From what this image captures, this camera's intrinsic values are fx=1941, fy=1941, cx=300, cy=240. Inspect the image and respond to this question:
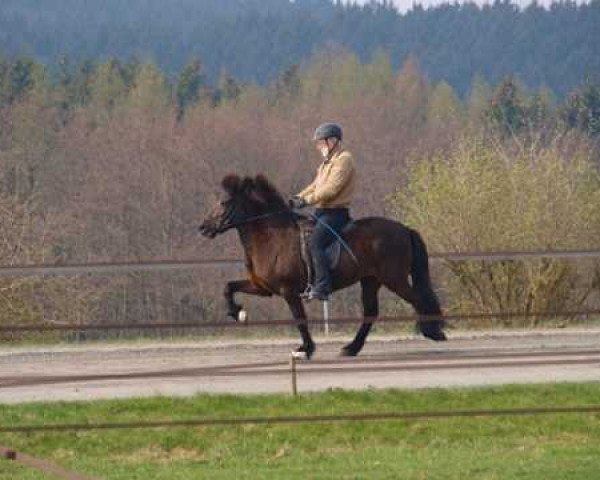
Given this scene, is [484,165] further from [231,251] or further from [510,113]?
[510,113]

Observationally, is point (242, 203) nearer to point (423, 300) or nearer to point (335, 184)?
point (335, 184)

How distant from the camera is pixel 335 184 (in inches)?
760

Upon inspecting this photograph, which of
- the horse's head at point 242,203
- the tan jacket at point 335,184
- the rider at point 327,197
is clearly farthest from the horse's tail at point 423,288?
the horse's head at point 242,203

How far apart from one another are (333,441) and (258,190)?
499 cm

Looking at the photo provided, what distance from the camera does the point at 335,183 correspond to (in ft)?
63.3

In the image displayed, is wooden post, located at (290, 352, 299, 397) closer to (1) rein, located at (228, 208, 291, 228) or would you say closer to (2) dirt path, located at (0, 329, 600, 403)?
(2) dirt path, located at (0, 329, 600, 403)

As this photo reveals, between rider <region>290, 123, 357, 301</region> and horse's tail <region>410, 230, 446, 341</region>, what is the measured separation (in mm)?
987

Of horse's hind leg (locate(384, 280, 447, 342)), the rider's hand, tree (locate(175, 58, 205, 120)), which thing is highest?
tree (locate(175, 58, 205, 120))

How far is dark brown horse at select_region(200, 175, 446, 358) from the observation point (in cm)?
1966

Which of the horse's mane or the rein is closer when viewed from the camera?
the rein

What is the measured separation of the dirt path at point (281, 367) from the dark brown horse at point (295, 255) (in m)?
0.58

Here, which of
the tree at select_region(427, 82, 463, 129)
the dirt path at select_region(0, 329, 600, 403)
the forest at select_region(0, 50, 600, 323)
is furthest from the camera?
the tree at select_region(427, 82, 463, 129)

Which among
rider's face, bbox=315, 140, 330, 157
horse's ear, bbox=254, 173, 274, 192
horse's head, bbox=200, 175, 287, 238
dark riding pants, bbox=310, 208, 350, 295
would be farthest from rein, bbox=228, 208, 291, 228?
rider's face, bbox=315, 140, 330, 157

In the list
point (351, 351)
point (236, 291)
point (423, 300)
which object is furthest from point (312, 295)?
point (423, 300)
